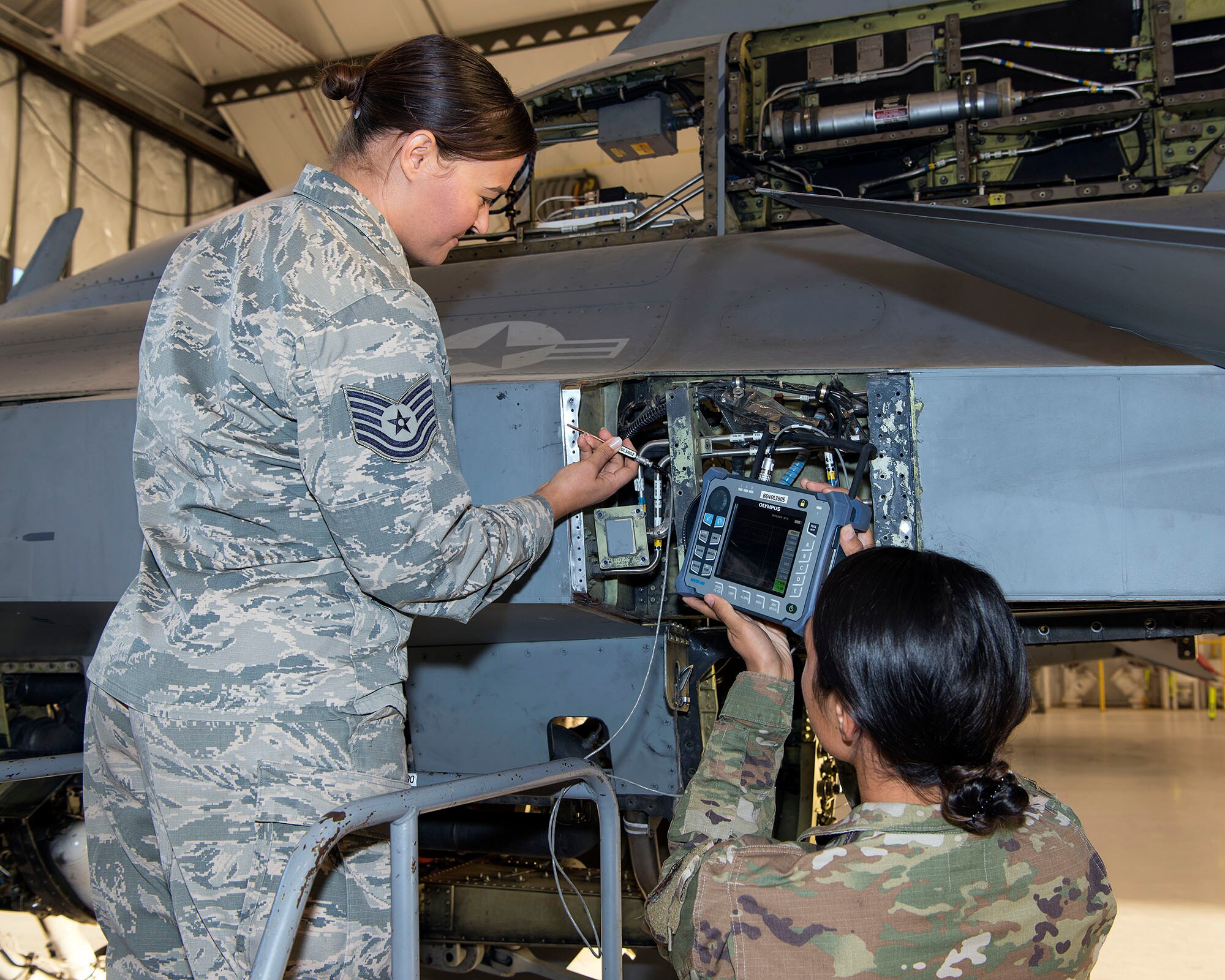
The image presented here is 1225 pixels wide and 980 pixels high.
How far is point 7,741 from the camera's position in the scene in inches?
130

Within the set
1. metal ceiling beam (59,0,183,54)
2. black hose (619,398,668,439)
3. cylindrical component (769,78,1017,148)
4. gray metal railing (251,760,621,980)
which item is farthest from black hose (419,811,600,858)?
metal ceiling beam (59,0,183,54)

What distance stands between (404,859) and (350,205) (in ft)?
3.26

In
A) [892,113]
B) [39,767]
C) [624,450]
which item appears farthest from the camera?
[892,113]

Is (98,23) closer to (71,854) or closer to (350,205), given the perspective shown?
(71,854)

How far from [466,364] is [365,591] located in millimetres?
1180

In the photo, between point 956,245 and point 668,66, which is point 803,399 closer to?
point 956,245

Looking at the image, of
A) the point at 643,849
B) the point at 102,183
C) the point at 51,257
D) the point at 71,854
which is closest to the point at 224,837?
the point at 643,849

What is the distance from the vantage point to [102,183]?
1127 centimetres

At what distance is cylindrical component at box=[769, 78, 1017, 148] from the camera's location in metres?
3.21

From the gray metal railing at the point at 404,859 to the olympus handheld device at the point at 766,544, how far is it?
0.47 m

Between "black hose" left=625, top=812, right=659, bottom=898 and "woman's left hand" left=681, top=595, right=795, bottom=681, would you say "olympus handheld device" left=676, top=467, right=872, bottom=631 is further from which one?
"black hose" left=625, top=812, right=659, bottom=898

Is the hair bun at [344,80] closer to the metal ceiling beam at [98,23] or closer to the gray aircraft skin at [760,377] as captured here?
the gray aircraft skin at [760,377]

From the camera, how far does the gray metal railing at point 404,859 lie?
51.9 inches

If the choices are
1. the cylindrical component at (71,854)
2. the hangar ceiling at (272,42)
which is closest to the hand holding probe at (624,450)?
the cylindrical component at (71,854)
